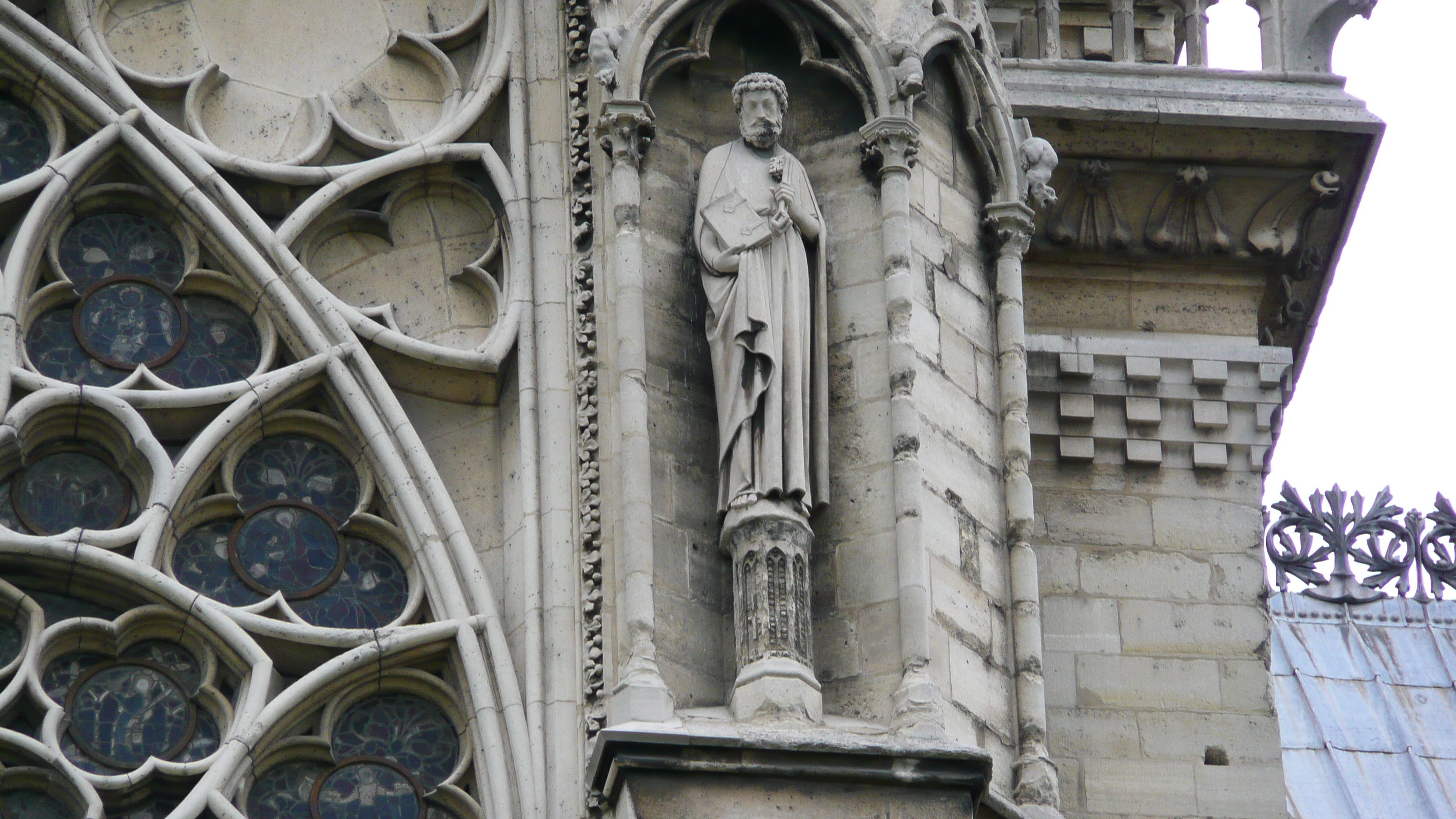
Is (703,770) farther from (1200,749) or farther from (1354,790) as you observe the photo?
(1354,790)

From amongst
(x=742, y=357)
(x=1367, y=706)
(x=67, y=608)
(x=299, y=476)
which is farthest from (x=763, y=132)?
(x=1367, y=706)

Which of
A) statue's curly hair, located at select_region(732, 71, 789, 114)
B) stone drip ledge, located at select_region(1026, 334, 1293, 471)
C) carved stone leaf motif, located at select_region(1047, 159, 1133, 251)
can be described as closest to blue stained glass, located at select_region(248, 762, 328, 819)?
statue's curly hair, located at select_region(732, 71, 789, 114)

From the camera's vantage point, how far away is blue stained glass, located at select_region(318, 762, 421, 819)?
47.6ft

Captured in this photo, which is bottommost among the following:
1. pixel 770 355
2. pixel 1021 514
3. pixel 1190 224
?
pixel 1021 514

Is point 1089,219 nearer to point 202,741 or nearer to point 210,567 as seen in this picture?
point 210,567

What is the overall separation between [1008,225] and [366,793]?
3741 millimetres

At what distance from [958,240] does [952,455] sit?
115cm

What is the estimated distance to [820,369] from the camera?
1453 centimetres

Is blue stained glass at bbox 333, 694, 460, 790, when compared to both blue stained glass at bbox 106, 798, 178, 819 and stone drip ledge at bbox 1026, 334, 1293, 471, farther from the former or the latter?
stone drip ledge at bbox 1026, 334, 1293, 471

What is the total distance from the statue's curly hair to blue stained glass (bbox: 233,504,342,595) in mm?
→ 2483

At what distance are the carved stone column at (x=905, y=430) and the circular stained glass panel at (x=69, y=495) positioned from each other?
323 centimetres

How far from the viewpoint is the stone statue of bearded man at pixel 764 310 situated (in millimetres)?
14203

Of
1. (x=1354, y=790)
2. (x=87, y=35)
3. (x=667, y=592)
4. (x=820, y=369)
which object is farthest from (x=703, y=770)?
(x=1354, y=790)

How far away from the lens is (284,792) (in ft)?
47.5
